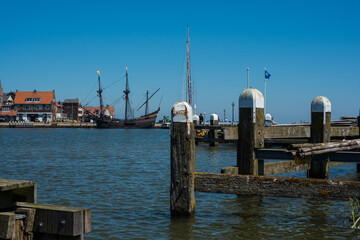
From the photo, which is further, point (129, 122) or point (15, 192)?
point (129, 122)

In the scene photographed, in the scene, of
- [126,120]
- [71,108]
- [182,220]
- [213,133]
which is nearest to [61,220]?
[182,220]

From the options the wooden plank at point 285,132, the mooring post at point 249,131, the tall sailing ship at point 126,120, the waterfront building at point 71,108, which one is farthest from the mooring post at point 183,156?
the waterfront building at point 71,108

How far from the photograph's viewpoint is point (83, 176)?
1702 cm

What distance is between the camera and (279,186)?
21.6 feet

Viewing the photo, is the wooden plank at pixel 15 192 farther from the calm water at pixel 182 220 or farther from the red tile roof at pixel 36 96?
the red tile roof at pixel 36 96

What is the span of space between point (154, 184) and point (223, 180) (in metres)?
7.95

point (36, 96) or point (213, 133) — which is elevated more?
point (36, 96)

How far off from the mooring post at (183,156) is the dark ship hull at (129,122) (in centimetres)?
11927

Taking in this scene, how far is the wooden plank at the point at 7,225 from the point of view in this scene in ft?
12.1

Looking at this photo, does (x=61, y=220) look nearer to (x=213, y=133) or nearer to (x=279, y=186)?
(x=279, y=186)

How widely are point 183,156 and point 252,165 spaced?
1767 millimetres

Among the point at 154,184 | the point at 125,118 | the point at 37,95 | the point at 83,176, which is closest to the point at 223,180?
the point at 154,184

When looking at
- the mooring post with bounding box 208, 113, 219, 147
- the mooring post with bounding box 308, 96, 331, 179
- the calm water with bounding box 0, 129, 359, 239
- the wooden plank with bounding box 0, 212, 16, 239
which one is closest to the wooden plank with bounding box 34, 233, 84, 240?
the wooden plank with bounding box 0, 212, 16, 239

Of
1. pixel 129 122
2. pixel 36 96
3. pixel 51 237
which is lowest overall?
pixel 51 237
